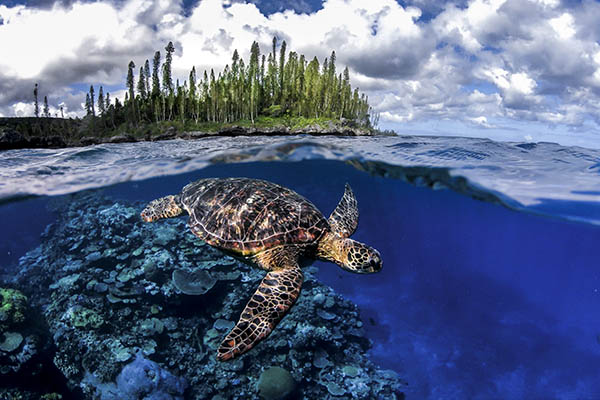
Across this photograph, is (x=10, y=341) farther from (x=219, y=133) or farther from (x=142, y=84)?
(x=142, y=84)

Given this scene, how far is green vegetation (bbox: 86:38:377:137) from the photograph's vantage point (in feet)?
136

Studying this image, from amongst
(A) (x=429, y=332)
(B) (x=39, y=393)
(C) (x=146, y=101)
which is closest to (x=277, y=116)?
(C) (x=146, y=101)

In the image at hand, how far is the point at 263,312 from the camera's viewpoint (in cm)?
402

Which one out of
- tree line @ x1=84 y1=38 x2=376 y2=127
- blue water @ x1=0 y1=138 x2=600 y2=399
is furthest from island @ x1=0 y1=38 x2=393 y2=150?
blue water @ x1=0 y1=138 x2=600 y2=399

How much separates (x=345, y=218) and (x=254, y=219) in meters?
2.15

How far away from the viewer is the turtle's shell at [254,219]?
15.9 ft

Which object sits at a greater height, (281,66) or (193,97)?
(281,66)

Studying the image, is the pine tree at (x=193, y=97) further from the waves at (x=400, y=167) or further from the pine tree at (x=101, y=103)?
the waves at (x=400, y=167)

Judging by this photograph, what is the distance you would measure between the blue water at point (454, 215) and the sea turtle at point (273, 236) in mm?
4554

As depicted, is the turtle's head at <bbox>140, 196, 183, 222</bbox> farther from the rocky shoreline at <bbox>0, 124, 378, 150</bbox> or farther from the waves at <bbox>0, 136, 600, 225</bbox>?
the rocky shoreline at <bbox>0, 124, 378, 150</bbox>

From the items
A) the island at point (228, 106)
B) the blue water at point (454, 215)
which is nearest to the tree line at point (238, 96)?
the island at point (228, 106)

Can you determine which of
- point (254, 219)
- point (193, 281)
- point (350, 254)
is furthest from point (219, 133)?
point (350, 254)

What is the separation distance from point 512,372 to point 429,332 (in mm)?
2482

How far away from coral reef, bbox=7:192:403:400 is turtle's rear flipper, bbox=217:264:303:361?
276 centimetres
